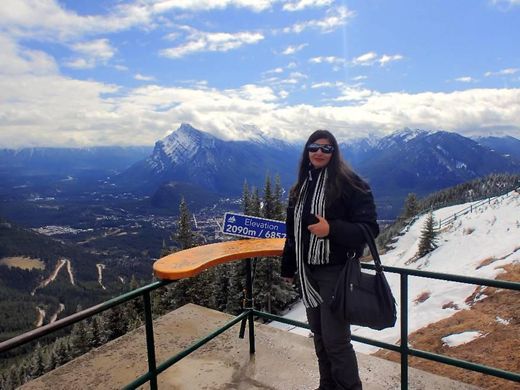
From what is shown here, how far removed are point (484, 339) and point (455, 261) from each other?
12009 millimetres

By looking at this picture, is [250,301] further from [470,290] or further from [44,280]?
[44,280]

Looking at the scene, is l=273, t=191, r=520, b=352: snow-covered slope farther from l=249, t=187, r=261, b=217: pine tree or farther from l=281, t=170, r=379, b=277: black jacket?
l=281, t=170, r=379, b=277: black jacket

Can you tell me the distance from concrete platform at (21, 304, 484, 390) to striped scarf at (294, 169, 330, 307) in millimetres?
1410

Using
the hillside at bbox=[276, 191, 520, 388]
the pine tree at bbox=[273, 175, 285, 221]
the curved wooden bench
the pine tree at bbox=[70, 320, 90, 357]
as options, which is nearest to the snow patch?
the hillside at bbox=[276, 191, 520, 388]

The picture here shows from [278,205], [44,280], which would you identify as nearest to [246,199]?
[278,205]

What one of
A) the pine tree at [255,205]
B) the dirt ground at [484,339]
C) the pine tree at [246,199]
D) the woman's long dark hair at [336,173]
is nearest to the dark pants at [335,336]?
the woman's long dark hair at [336,173]

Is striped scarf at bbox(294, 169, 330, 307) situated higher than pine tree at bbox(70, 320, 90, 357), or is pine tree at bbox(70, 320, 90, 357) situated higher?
striped scarf at bbox(294, 169, 330, 307)

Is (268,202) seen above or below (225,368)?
below

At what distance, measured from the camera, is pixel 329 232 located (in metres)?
2.86

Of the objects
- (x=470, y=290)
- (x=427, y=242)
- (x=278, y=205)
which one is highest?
(x=278, y=205)

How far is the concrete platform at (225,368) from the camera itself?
13.5 ft

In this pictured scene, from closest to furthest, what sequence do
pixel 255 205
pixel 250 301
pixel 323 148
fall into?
1. pixel 323 148
2. pixel 250 301
3. pixel 255 205

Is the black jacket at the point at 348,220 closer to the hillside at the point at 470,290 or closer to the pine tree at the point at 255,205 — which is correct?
the hillside at the point at 470,290

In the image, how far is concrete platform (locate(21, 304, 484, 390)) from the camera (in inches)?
162
